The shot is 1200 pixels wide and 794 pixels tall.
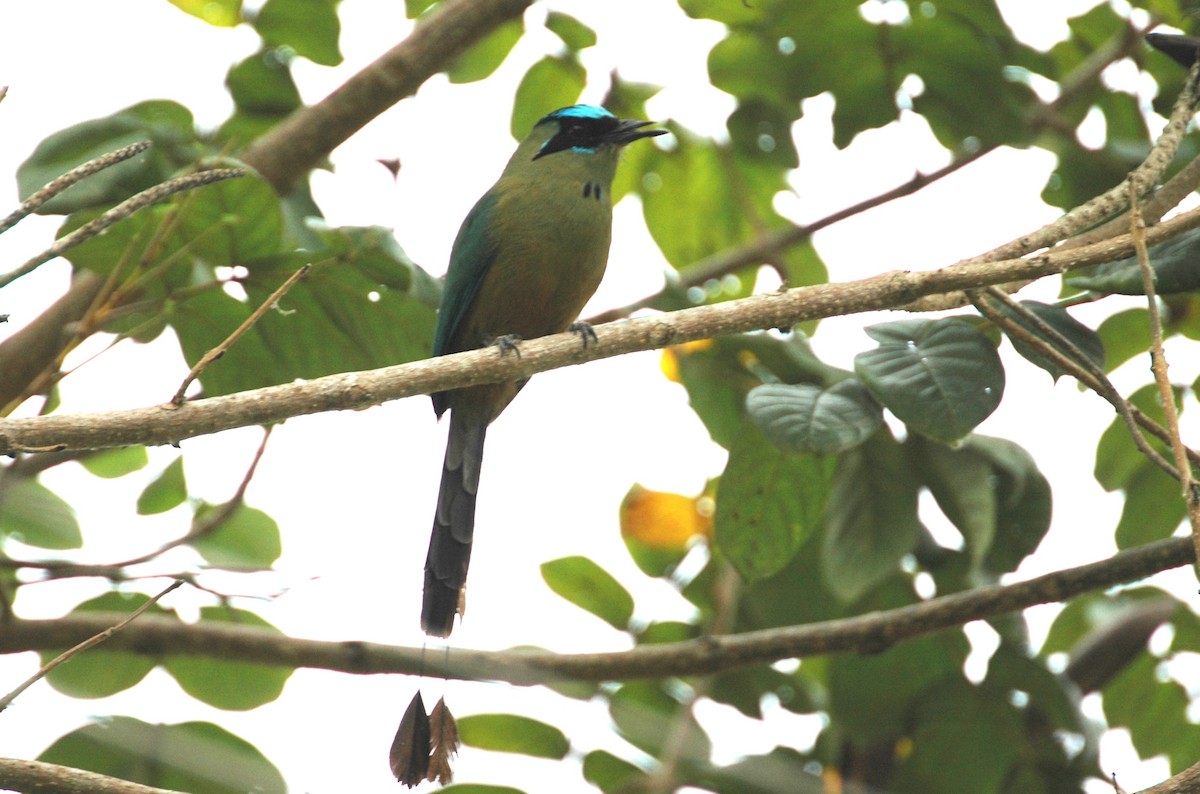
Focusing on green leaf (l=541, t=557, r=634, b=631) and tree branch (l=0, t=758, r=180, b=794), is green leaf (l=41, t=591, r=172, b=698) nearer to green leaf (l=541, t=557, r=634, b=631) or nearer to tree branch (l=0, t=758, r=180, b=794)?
green leaf (l=541, t=557, r=634, b=631)

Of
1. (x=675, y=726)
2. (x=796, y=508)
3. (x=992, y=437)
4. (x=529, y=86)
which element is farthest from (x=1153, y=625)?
(x=529, y=86)

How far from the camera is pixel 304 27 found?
3.29 metres

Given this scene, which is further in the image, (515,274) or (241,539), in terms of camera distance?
(515,274)

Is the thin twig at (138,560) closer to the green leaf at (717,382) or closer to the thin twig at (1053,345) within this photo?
the green leaf at (717,382)

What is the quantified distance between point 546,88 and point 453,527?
1.43 meters

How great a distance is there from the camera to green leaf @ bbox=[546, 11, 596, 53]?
11.4ft

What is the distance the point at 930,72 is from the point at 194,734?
254cm

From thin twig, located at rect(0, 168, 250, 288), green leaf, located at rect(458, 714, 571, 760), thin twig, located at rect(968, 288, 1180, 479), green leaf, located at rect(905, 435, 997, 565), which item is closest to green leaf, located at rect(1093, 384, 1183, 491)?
green leaf, located at rect(905, 435, 997, 565)

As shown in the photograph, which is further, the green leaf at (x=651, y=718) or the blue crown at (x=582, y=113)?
the blue crown at (x=582, y=113)

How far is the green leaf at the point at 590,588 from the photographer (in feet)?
10.6

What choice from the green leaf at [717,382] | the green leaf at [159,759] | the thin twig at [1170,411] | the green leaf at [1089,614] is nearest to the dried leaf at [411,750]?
the green leaf at [159,759]

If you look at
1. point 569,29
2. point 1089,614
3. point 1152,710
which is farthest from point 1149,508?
point 569,29

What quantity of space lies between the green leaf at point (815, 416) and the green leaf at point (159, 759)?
1.35 meters

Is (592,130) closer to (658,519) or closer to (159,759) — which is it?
(658,519)
